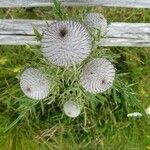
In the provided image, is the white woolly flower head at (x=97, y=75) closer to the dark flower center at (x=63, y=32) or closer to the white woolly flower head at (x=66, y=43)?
the white woolly flower head at (x=66, y=43)

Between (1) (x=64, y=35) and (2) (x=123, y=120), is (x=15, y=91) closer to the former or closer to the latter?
(2) (x=123, y=120)

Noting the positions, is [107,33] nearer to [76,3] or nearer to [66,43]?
[76,3]

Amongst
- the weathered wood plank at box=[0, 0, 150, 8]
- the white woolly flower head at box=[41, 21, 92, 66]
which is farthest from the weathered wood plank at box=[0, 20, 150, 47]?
the white woolly flower head at box=[41, 21, 92, 66]

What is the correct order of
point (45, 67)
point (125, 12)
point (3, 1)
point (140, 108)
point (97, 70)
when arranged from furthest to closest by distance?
point (125, 12), point (140, 108), point (3, 1), point (45, 67), point (97, 70)

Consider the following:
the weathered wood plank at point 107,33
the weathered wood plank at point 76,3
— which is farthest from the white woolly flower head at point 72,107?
the weathered wood plank at point 76,3

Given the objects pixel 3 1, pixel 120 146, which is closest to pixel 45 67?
pixel 3 1

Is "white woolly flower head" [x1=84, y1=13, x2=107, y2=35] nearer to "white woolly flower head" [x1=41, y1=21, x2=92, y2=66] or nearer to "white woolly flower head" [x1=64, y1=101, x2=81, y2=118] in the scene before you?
"white woolly flower head" [x1=41, y1=21, x2=92, y2=66]

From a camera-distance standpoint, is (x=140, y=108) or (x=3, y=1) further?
(x=140, y=108)
